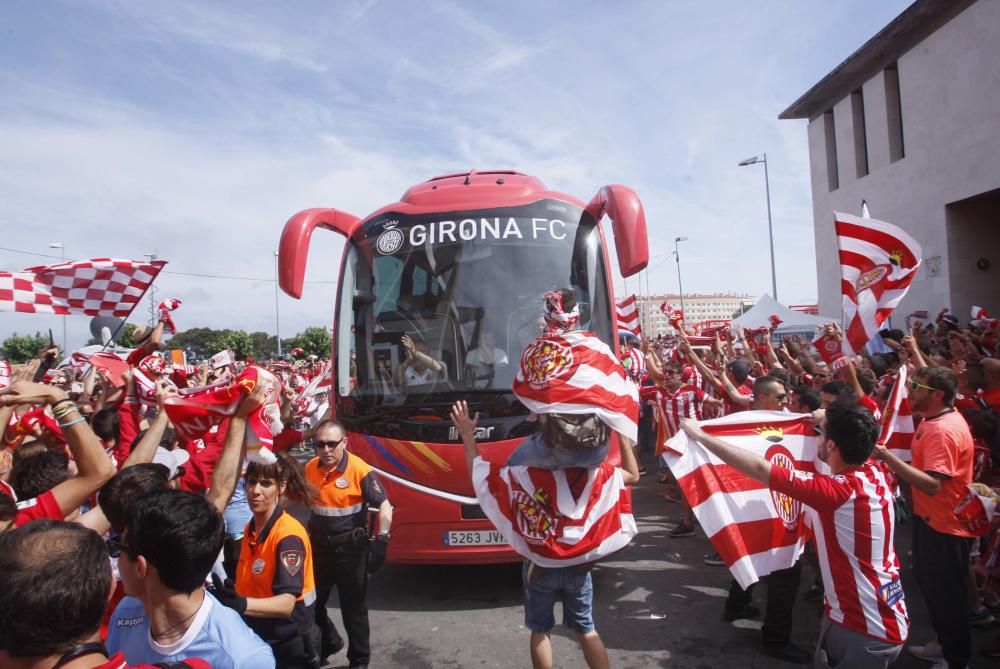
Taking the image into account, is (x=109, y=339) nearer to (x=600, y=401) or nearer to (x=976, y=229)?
(x=600, y=401)

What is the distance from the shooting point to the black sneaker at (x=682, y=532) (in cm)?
670

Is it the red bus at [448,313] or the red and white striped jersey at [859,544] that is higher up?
the red bus at [448,313]

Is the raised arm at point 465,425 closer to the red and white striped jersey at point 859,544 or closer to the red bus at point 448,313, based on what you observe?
the red and white striped jersey at point 859,544

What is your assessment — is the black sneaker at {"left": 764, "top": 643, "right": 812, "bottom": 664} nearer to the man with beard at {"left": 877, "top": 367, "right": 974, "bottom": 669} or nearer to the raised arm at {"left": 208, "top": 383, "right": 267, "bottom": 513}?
the man with beard at {"left": 877, "top": 367, "right": 974, "bottom": 669}

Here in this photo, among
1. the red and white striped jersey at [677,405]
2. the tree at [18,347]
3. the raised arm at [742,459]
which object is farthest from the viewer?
the tree at [18,347]

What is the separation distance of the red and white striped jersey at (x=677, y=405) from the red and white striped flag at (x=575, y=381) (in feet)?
15.0

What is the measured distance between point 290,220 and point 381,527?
9.67ft

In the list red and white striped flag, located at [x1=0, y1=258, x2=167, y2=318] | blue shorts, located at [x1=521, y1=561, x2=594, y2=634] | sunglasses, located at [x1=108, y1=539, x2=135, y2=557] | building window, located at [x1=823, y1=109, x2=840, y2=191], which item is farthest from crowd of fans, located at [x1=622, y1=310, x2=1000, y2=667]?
building window, located at [x1=823, y1=109, x2=840, y2=191]

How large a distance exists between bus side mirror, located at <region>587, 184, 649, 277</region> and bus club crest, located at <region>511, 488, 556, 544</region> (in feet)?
8.21

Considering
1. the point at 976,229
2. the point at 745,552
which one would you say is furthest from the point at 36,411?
the point at 976,229

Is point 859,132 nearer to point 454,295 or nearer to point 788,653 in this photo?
point 454,295

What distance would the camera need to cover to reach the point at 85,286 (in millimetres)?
5148

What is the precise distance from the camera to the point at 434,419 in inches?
198

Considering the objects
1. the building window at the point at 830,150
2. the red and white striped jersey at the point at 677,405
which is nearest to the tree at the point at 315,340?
the building window at the point at 830,150
